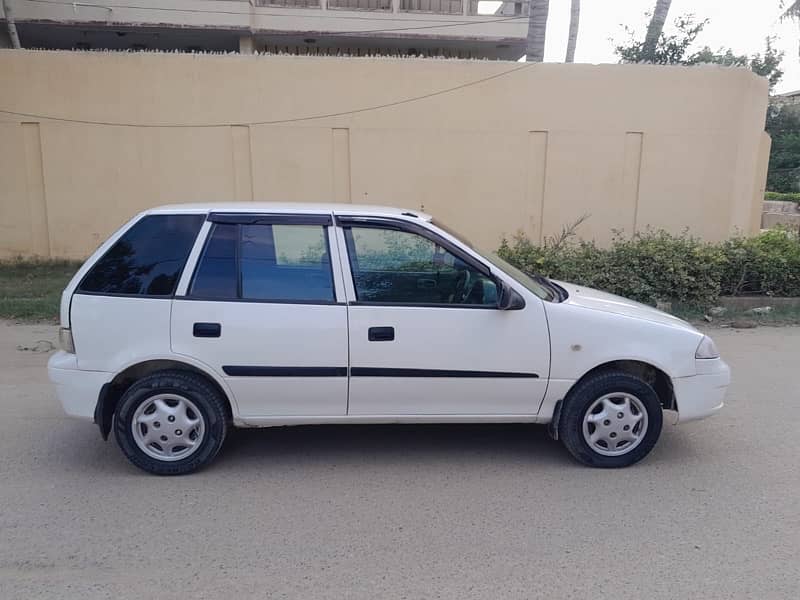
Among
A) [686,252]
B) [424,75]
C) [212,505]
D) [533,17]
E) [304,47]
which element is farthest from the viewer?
[304,47]

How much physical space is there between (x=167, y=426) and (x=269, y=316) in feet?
3.19

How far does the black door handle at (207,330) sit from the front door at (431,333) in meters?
0.84

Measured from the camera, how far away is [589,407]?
430 centimetres

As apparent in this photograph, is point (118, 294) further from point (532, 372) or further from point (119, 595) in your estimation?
point (532, 372)

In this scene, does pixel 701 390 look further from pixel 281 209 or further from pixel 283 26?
pixel 283 26

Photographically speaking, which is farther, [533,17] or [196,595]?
[533,17]

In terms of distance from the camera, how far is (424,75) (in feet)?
38.1

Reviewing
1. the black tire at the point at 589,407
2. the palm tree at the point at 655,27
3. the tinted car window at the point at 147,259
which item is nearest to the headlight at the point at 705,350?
the black tire at the point at 589,407

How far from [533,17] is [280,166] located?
6915 mm

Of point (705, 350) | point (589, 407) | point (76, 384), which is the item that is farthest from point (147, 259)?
point (705, 350)

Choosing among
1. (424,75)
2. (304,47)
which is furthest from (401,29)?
(424,75)

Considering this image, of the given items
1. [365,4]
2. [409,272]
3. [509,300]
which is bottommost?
[509,300]

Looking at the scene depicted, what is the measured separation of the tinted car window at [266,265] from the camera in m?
4.23

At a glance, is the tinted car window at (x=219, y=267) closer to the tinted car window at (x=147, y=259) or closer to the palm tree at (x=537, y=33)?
the tinted car window at (x=147, y=259)
